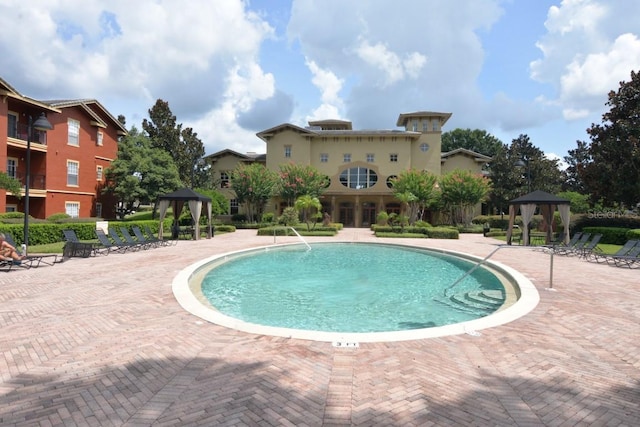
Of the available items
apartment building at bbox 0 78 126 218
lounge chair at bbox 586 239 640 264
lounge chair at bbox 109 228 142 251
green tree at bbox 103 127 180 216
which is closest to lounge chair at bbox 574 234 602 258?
lounge chair at bbox 586 239 640 264

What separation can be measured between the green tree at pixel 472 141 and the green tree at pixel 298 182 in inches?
1555

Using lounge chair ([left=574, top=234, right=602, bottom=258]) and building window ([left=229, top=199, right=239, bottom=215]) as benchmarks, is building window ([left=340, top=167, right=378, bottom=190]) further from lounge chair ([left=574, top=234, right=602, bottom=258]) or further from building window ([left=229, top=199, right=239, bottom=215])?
lounge chair ([left=574, top=234, right=602, bottom=258])

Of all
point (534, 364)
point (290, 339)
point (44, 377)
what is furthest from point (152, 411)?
point (534, 364)

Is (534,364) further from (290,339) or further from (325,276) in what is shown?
(325,276)

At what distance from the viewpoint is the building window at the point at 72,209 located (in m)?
26.1

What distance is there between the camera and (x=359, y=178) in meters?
38.1

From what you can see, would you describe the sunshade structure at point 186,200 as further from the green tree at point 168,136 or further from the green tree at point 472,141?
the green tree at point 472,141

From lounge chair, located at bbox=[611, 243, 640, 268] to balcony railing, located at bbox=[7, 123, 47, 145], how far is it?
3410 cm

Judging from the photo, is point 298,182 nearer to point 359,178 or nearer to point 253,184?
point 253,184

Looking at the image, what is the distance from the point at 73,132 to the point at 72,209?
6.11m

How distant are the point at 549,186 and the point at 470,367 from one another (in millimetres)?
43923

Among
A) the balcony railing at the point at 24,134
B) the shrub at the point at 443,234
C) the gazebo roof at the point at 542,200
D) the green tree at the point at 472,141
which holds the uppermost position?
the green tree at the point at 472,141

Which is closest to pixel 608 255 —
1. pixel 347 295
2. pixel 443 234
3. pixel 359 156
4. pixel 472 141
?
pixel 347 295

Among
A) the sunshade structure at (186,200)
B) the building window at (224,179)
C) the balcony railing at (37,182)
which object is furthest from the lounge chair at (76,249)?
the building window at (224,179)
